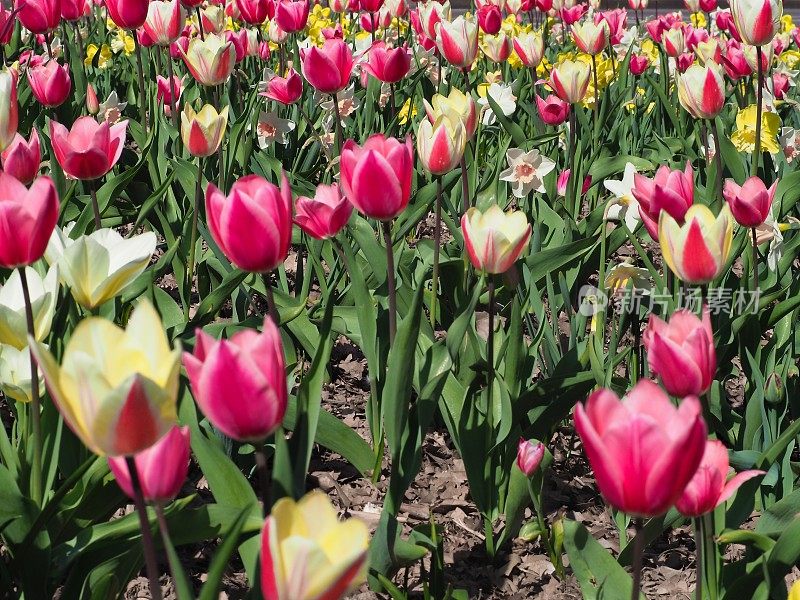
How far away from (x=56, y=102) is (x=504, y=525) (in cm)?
185

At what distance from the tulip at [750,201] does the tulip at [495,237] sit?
2.06 ft

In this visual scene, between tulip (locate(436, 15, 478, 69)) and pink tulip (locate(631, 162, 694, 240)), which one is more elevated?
tulip (locate(436, 15, 478, 69))

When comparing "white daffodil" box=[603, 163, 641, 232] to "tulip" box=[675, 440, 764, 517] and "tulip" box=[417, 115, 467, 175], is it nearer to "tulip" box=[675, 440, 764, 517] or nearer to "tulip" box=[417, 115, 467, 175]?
"tulip" box=[417, 115, 467, 175]

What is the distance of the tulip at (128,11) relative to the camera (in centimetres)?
312

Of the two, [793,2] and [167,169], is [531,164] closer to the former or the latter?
[167,169]

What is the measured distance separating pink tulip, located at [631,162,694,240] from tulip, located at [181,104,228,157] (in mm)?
1124

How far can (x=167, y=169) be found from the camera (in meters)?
3.34

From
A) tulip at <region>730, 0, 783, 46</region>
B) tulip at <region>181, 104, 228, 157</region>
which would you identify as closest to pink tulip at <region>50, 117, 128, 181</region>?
tulip at <region>181, 104, 228, 157</region>

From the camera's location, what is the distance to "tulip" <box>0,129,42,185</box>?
199 cm

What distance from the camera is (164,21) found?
135 inches

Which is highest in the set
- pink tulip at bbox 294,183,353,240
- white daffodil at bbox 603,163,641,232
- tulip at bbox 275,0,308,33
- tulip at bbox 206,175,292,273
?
tulip at bbox 275,0,308,33

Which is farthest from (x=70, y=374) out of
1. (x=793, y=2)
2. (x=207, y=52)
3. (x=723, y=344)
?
(x=793, y=2)

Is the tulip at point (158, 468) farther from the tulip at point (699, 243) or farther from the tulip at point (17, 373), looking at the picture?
the tulip at point (699, 243)

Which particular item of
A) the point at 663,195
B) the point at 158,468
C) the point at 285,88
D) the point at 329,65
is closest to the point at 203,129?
the point at 329,65
